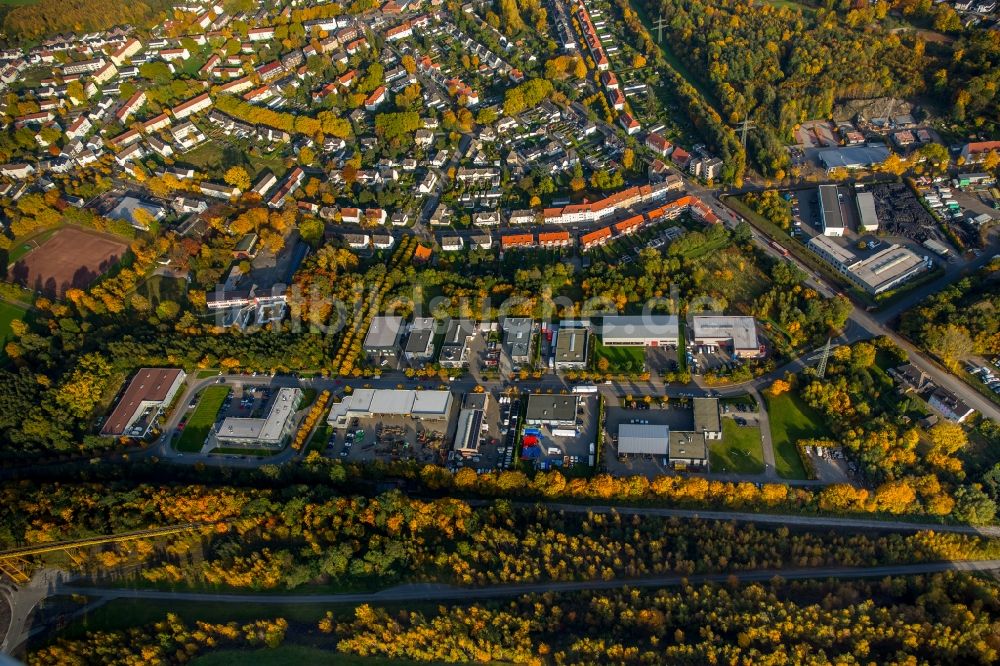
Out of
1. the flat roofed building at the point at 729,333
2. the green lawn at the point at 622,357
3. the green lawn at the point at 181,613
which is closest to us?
the green lawn at the point at 181,613

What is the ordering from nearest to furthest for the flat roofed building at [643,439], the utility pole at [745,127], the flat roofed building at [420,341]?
the flat roofed building at [643,439] < the flat roofed building at [420,341] < the utility pole at [745,127]

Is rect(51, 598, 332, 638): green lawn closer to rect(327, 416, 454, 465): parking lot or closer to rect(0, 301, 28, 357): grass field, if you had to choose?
rect(327, 416, 454, 465): parking lot

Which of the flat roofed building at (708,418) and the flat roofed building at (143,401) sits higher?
the flat roofed building at (708,418)

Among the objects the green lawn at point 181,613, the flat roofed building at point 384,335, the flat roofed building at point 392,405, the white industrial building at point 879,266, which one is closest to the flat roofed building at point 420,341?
the flat roofed building at point 384,335

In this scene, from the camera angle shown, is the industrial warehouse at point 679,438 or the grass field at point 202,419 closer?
the industrial warehouse at point 679,438

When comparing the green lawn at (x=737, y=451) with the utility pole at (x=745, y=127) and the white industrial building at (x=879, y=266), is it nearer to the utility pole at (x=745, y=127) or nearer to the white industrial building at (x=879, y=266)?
the white industrial building at (x=879, y=266)

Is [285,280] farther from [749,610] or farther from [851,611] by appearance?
[851,611]

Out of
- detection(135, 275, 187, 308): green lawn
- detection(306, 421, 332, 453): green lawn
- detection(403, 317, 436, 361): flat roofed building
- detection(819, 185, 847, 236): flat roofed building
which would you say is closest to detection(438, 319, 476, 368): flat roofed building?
detection(403, 317, 436, 361): flat roofed building
